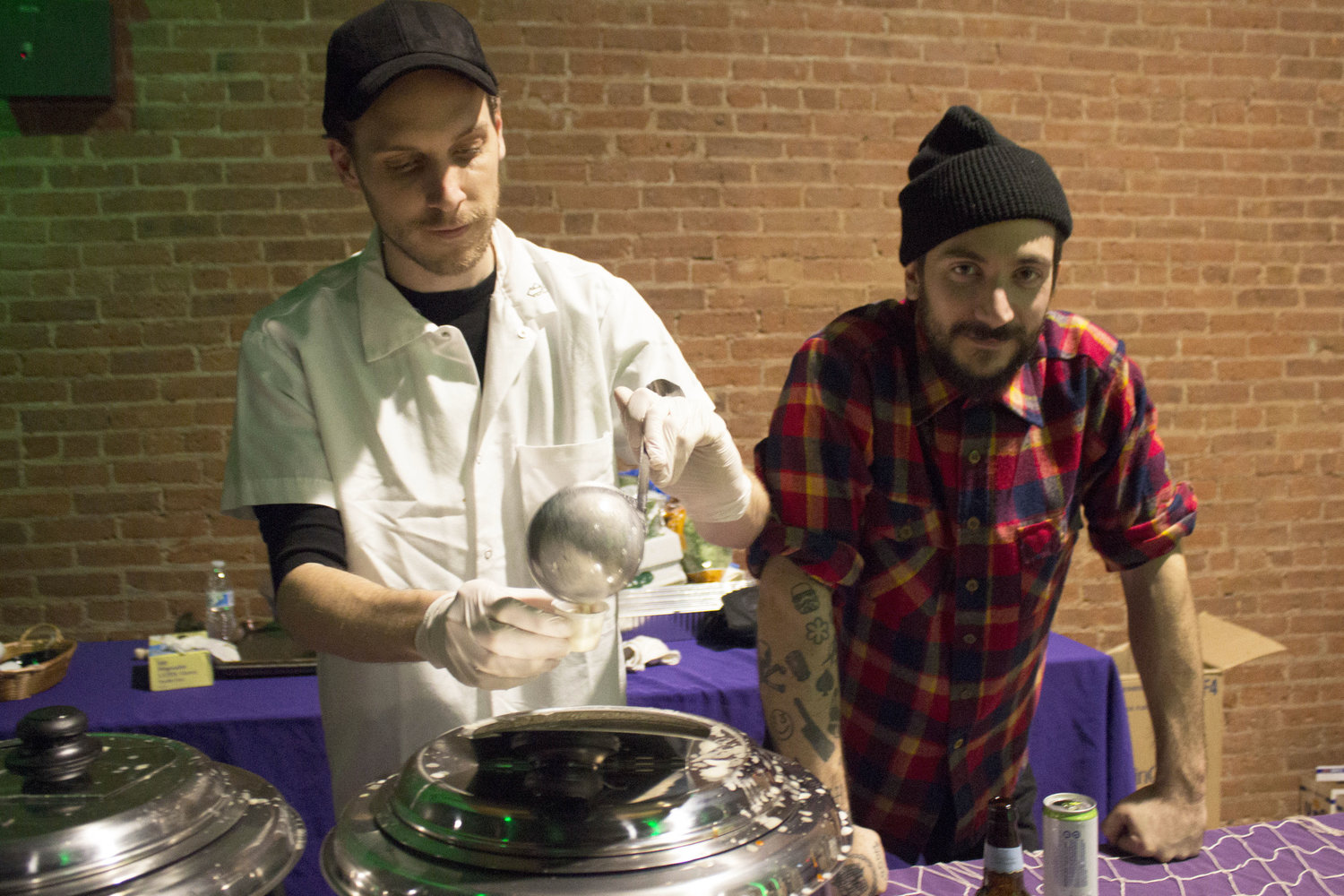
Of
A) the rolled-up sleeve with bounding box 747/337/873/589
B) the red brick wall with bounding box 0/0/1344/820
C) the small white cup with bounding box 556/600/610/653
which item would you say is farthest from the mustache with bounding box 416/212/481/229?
the red brick wall with bounding box 0/0/1344/820

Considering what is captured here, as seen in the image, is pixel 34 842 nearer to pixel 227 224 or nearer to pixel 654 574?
pixel 654 574

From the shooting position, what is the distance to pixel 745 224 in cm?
331

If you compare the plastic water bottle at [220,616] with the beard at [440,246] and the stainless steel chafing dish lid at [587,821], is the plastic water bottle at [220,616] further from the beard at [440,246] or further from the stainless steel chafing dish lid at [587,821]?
the stainless steel chafing dish lid at [587,821]

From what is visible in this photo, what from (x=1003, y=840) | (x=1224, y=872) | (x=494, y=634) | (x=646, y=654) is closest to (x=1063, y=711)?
(x=646, y=654)

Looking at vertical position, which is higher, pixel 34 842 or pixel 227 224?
pixel 227 224

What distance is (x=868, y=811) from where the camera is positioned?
1.48 metres

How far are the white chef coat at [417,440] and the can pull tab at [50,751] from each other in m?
0.51

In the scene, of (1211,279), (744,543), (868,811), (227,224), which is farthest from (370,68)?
(1211,279)

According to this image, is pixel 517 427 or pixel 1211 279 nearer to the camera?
pixel 517 427

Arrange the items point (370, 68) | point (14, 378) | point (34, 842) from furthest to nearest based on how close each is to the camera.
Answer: point (14, 378) → point (370, 68) → point (34, 842)

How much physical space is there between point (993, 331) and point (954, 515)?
26 cm

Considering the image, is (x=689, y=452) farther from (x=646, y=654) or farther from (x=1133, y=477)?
(x=646, y=654)

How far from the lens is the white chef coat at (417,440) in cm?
131

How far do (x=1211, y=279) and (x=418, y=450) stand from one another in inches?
126
